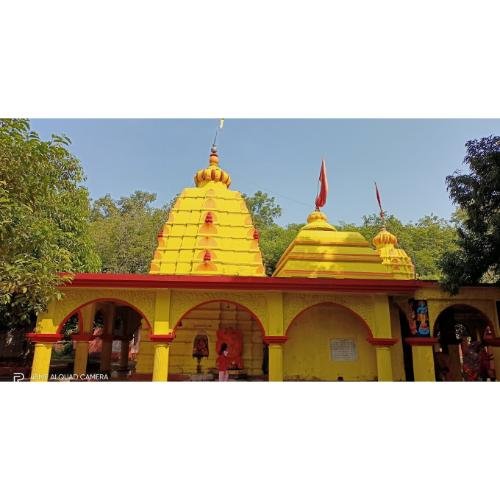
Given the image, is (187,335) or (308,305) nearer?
(308,305)

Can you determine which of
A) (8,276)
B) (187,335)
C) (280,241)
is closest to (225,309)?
(187,335)

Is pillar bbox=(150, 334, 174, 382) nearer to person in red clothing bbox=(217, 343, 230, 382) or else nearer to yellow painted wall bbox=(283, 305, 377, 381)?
person in red clothing bbox=(217, 343, 230, 382)

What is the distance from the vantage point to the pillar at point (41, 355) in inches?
363

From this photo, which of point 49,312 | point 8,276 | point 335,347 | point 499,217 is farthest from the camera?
point 335,347

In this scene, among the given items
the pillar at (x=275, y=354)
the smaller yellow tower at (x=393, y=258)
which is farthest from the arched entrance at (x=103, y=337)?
the smaller yellow tower at (x=393, y=258)

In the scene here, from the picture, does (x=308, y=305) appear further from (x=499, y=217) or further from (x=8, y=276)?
(x=8, y=276)

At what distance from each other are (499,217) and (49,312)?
9950 millimetres

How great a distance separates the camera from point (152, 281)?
9531 millimetres

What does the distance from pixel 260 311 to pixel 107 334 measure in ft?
20.0

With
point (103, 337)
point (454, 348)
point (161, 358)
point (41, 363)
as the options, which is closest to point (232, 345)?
point (161, 358)

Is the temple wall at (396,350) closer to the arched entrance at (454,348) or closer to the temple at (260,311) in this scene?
the temple at (260,311)

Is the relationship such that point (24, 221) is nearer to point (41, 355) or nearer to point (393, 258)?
point (41, 355)

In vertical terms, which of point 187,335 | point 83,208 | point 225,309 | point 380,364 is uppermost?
point 83,208

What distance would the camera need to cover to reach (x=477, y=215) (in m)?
9.24
